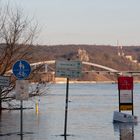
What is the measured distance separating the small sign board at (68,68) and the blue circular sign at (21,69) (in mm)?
2084

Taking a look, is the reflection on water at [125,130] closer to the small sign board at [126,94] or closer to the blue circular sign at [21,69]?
the small sign board at [126,94]

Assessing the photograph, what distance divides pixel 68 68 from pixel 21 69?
2.46 m

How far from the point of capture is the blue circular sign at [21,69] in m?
19.6

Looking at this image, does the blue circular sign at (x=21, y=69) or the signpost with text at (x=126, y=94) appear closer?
the blue circular sign at (x=21, y=69)

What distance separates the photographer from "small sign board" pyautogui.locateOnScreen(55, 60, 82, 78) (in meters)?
21.6

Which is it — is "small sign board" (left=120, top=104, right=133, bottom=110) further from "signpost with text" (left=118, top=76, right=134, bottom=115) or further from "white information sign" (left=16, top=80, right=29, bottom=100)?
"white information sign" (left=16, top=80, right=29, bottom=100)

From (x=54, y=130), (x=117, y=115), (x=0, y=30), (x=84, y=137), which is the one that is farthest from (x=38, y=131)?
(x=0, y=30)

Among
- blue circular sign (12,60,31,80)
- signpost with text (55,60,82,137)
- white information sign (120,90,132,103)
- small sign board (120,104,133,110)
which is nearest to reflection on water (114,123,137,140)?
small sign board (120,104,133,110)

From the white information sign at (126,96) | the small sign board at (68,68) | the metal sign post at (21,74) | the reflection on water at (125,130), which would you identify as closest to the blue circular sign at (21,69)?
the metal sign post at (21,74)

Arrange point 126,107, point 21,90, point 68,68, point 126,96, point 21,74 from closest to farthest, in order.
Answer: point 21,74
point 21,90
point 68,68
point 126,96
point 126,107

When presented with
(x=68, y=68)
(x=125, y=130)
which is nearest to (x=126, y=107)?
(x=125, y=130)

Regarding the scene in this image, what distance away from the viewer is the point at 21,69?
1967cm

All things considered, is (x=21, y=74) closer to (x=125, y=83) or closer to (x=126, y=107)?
(x=125, y=83)

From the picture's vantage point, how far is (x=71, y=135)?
22297mm
